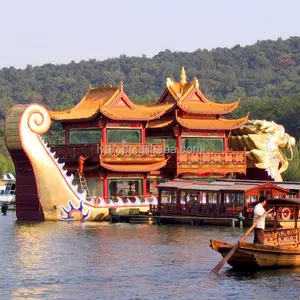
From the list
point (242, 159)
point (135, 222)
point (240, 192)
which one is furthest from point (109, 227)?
point (242, 159)

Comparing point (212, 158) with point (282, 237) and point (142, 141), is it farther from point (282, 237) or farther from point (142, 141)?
point (282, 237)

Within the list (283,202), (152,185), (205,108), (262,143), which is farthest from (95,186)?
(283,202)

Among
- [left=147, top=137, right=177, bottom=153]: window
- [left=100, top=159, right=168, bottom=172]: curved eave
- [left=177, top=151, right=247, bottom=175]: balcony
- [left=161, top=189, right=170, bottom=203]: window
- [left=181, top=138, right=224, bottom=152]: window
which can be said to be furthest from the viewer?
[left=147, top=137, right=177, bottom=153]: window

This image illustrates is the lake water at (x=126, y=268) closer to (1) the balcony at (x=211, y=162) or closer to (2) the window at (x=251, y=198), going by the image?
(2) the window at (x=251, y=198)

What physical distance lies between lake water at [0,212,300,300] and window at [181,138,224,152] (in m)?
14.4

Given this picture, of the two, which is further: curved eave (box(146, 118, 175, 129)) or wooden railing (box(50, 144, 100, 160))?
curved eave (box(146, 118, 175, 129))

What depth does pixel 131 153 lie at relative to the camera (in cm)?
6069

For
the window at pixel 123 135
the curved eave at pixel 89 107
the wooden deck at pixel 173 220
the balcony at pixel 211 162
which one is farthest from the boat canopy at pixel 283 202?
the balcony at pixel 211 162

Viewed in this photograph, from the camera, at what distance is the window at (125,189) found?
204ft

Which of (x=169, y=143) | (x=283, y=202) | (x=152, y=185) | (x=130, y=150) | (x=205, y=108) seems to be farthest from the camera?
(x=169, y=143)

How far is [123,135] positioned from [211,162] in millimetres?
5564

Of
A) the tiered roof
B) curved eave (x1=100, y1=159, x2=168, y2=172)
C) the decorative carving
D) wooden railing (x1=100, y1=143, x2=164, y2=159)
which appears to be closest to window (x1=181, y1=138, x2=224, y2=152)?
the tiered roof

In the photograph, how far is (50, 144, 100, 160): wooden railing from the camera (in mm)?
59781

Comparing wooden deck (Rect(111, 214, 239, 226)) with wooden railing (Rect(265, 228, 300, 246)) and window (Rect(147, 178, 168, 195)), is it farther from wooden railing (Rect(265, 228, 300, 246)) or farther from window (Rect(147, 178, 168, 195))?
wooden railing (Rect(265, 228, 300, 246))
